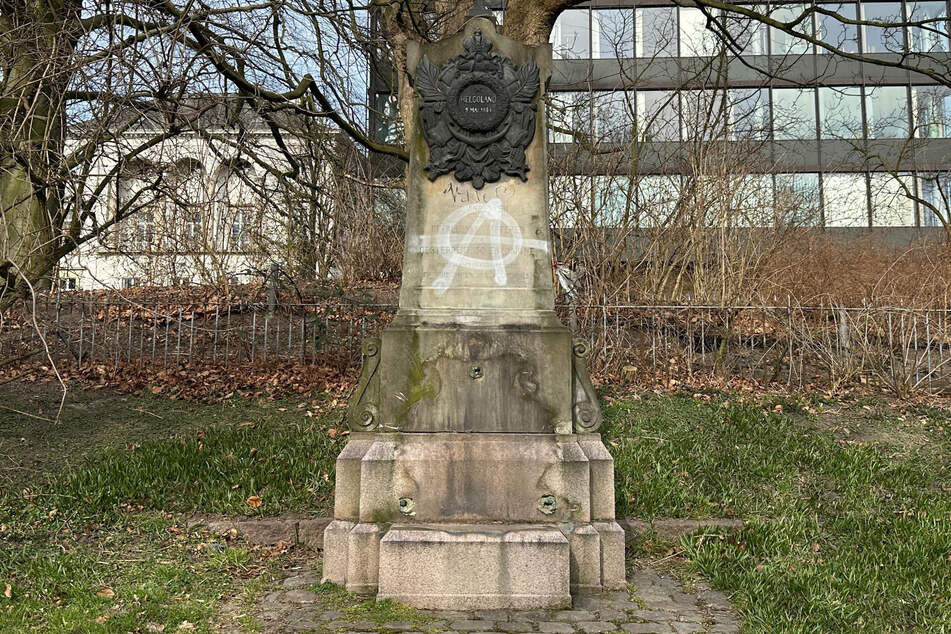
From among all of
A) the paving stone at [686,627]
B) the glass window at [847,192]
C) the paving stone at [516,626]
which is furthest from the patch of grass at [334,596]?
the glass window at [847,192]

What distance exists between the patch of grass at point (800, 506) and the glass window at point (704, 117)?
19.1 ft

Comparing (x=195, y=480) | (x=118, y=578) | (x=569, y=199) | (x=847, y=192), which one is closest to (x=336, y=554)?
(x=118, y=578)

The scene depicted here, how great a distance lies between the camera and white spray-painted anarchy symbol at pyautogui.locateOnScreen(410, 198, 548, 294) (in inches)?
172

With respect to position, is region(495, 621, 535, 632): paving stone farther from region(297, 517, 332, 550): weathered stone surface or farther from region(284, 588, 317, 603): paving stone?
region(297, 517, 332, 550): weathered stone surface

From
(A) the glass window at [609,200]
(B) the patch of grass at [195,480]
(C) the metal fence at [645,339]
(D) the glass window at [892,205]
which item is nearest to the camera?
(B) the patch of grass at [195,480]

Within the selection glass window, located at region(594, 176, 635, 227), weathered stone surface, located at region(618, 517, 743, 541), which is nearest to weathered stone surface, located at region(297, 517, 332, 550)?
weathered stone surface, located at region(618, 517, 743, 541)

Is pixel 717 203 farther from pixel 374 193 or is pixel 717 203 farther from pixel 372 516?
pixel 372 516

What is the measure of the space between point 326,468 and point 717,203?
27.2 feet

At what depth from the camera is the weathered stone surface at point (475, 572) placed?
12.0ft

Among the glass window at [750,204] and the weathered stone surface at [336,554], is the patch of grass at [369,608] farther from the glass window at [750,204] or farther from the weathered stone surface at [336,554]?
the glass window at [750,204]

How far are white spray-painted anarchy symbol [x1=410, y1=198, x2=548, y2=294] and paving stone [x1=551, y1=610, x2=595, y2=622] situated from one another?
208 cm

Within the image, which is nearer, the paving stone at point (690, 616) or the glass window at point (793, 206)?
the paving stone at point (690, 616)

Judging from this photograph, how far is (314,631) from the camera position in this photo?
3.36 m

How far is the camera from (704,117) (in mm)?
11883
